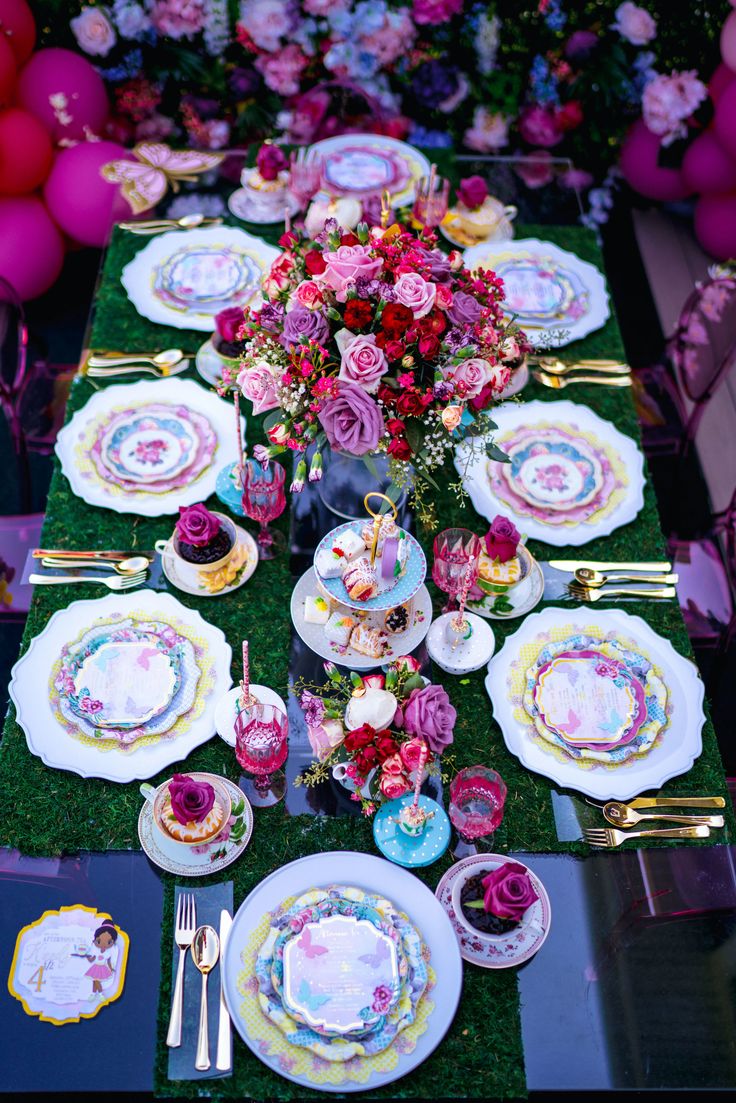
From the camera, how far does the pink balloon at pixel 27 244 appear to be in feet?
13.5

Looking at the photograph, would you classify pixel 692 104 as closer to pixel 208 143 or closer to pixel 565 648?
pixel 208 143

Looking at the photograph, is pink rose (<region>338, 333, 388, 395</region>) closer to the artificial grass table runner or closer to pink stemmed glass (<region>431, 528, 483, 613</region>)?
pink stemmed glass (<region>431, 528, 483, 613</region>)

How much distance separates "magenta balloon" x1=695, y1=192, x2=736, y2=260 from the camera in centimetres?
475

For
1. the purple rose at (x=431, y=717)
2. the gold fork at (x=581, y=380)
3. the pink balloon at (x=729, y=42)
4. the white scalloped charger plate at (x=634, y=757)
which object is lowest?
the white scalloped charger plate at (x=634, y=757)

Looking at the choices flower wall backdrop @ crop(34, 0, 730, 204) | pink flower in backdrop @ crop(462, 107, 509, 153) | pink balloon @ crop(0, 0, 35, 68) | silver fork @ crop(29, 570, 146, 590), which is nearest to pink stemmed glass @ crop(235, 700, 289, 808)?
silver fork @ crop(29, 570, 146, 590)

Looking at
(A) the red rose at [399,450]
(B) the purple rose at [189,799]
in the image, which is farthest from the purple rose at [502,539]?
(B) the purple rose at [189,799]

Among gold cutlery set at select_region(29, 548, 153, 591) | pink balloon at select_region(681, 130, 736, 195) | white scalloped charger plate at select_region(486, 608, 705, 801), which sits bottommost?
gold cutlery set at select_region(29, 548, 153, 591)

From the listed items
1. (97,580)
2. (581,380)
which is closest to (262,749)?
(97,580)

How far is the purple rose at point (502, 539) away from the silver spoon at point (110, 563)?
87 cm

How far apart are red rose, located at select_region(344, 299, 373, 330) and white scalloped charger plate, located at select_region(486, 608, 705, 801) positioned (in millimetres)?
840

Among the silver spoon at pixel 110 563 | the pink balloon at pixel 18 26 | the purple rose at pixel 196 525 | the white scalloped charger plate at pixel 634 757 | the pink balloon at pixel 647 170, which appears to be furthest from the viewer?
the pink balloon at pixel 647 170

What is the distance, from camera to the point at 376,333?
2213mm

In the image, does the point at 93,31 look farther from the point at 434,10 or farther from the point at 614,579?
the point at 614,579

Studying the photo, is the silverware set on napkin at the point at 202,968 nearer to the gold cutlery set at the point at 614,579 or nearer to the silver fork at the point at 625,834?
the silver fork at the point at 625,834
